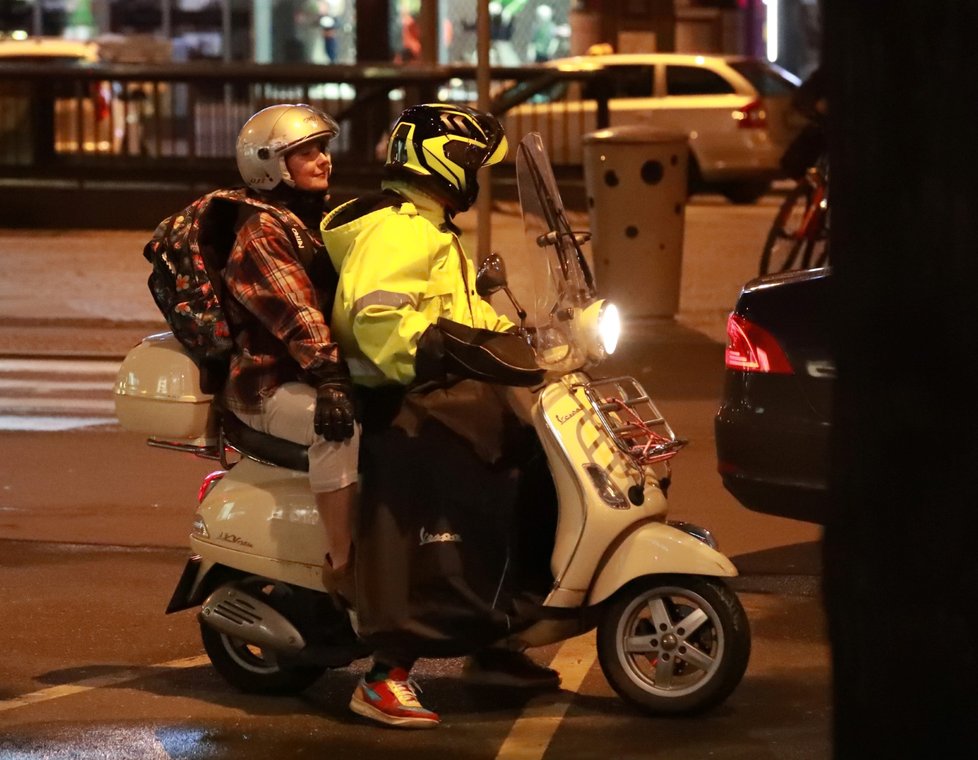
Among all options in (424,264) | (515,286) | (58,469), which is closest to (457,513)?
(424,264)

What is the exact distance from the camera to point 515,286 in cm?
1368

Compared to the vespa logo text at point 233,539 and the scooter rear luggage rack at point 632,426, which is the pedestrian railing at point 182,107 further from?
the scooter rear luggage rack at point 632,426

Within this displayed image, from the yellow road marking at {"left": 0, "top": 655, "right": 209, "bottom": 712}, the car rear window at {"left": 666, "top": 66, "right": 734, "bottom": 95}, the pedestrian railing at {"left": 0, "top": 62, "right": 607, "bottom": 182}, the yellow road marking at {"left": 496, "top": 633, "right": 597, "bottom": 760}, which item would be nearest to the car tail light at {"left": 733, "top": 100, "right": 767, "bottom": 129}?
the car rear window at {"left": 666, "top": 66, "right": 734, "bottom": 95}

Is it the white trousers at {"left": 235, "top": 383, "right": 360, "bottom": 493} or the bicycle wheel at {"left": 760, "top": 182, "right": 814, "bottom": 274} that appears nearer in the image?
the white trousers at {"left": 235, "top": 383, "right": 360, "bottom": 493}

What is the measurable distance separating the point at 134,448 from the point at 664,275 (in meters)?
4.65

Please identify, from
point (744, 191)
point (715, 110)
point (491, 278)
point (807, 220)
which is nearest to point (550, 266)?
point (491, 278)

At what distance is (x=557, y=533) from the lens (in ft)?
16.1

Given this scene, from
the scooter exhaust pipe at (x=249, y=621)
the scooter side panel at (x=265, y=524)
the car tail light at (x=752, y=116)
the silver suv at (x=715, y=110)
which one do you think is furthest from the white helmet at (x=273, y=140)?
the car tail light at (x=752, y=116)

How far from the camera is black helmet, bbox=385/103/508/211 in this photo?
4.85 metres

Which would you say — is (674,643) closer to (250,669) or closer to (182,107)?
(250,669)

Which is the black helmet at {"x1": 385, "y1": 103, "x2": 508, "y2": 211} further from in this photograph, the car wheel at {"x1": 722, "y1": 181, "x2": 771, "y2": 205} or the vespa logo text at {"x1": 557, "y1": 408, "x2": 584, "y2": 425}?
the car wheel at {"x1": 722, "y1": 181, "x2": 771, "y2": 205}

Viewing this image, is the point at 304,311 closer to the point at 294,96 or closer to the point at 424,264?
the point at 424,264

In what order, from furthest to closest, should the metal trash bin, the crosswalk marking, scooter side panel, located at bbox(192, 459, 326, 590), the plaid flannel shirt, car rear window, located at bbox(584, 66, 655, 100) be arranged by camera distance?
car rear window, located at bbox(584, 66, 655, 100), the metal trash bin, the crosswalk marking, scooter side panel, located at bbox(192, 459, 326, 590), the plaid flannel shirt

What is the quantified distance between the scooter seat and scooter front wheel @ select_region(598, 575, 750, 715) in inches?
35.9
